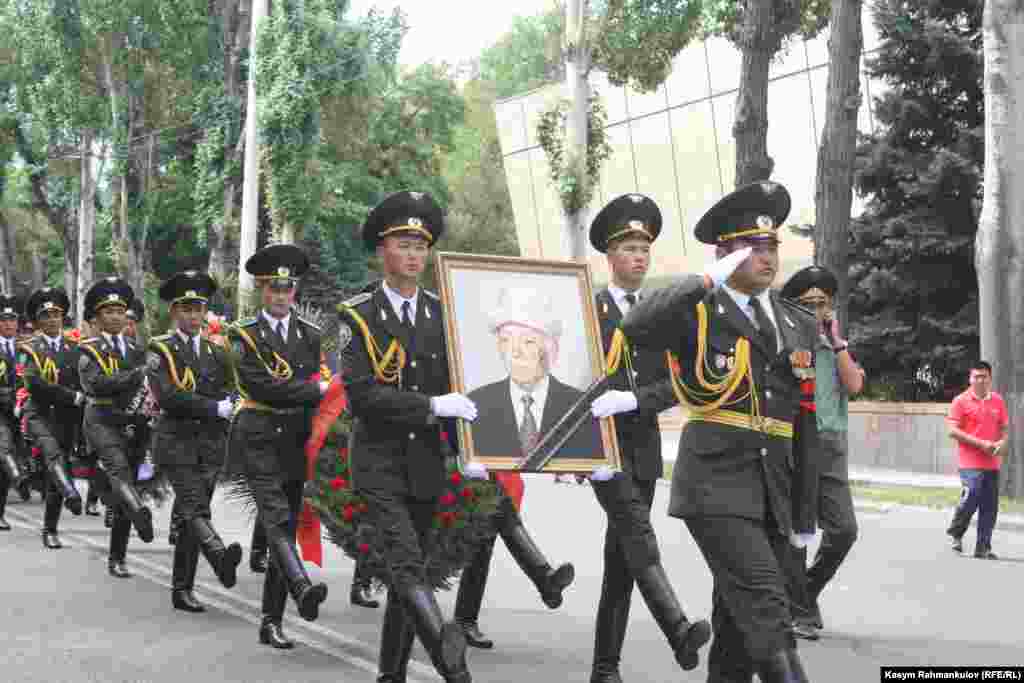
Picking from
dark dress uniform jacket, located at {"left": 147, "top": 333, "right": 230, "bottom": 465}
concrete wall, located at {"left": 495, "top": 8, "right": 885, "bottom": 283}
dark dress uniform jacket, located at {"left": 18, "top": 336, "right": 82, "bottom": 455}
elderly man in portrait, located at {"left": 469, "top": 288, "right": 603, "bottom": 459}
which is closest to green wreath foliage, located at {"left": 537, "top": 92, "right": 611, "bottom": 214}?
concrete wall, located at {"left": 495, "top": 8, "right": 885, "bottom": 283}

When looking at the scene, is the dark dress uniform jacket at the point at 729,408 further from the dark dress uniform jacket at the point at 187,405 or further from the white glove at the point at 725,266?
the dark dress uniform jacket at the point at 187,405

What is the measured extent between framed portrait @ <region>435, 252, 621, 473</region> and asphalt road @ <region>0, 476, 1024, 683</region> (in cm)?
174

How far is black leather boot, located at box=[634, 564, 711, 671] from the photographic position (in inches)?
279

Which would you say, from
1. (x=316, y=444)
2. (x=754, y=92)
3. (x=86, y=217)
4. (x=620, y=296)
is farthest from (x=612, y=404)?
(x=86, y=217)

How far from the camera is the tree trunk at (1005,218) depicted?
19125mm

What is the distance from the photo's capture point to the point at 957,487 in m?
22.7

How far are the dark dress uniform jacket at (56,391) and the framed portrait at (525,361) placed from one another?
31.2 ft

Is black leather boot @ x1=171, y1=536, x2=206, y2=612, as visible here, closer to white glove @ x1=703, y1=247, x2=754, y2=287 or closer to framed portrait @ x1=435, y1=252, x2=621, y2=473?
framed portrait @ x1=435, y1=252, x2=621, y2=473

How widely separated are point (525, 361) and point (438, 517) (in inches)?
53.2

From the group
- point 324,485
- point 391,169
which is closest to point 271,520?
point 324,485

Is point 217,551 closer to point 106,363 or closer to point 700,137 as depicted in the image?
point 106,363

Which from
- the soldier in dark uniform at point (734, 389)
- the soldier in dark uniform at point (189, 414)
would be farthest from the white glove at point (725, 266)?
the soldier in dark uniform at point (189, 414)

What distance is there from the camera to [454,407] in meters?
6.75

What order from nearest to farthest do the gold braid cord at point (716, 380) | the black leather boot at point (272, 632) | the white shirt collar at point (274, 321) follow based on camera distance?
the gold braid cord at point (716, 380) < the black leather boot at point (272, 632) < the white shirt collar at point (274, 321)
